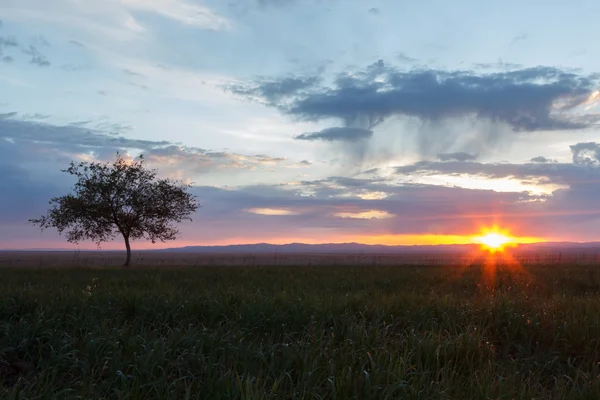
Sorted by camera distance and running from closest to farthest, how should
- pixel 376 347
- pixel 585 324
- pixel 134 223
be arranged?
pixel 376 347, pixel 585 324, pixel 134 223

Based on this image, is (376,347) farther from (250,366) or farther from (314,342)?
(250,366)

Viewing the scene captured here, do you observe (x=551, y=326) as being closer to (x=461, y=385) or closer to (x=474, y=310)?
(x=474, y=310)

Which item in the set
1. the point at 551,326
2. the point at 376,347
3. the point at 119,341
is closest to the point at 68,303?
the point at 119,341

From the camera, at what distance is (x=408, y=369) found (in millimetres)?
6516

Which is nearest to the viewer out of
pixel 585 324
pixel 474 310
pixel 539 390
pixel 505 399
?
pixel 505 399

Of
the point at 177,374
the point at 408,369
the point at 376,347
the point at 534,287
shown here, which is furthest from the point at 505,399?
the point at 534,287

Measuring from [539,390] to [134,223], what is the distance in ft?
137

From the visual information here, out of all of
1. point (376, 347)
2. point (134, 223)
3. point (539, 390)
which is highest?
point (134, 223)

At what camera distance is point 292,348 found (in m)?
7.27

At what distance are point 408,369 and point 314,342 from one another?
5.55ft

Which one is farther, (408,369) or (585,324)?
Result: (585,324)

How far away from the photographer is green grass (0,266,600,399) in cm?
588

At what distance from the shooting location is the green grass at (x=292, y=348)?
5883 mm

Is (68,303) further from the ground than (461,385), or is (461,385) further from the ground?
(68,303)
